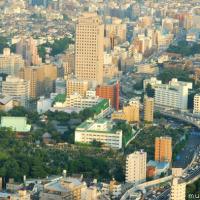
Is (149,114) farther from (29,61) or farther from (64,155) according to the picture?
(29,61)

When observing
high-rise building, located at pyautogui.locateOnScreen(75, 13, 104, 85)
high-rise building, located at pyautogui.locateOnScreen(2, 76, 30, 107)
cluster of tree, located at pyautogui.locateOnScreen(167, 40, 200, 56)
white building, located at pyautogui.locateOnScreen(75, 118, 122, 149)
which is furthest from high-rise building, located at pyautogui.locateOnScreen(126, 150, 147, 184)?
cluster of tree, located at pyautogui.locateOnScreen(167, 40, 200, 56)

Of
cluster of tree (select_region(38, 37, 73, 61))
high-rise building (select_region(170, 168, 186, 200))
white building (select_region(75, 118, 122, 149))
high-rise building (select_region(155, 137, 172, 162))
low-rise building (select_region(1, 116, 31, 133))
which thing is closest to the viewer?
high-rise building (select_region(170, 168, 186, 200))

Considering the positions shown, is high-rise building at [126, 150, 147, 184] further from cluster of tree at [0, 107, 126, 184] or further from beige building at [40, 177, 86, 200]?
beige building at [40, 177, 86, 200]

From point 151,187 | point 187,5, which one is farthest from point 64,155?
point 187,5

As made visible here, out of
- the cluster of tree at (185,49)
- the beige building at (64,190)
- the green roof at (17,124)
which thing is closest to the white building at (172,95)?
the green roof at (17,124)

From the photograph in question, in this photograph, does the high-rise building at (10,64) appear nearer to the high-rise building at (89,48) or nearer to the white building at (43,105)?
the high-rise building at (89,48)

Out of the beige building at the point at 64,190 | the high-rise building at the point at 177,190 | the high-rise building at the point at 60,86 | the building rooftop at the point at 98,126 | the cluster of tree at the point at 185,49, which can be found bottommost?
the cluster of tree at the point at 185,49
